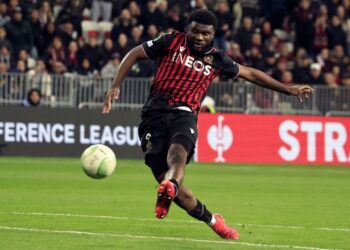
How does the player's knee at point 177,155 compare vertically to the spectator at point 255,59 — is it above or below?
above

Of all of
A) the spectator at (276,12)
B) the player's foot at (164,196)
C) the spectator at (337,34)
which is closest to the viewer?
the player's foot at (164,196)

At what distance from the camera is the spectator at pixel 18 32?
3100 cm

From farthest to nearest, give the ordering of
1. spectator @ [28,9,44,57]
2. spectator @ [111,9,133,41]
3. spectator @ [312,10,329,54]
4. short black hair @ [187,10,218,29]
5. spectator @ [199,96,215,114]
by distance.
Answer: spectator @ [312,10,329,54], spectator @ [111,9,133,41], spectator @ [28,9,44,57], spectator @ [199,96,215,114], short black hair @ [187,10,218,29]

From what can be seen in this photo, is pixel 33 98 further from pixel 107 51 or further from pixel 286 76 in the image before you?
pixel 286 76

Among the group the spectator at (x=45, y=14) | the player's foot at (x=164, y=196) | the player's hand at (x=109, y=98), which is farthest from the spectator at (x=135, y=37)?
the player's foot at (x=164, y=196)

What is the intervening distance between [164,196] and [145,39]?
21703mm

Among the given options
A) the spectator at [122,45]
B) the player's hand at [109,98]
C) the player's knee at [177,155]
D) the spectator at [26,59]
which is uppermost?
the player's hand at [109,98]

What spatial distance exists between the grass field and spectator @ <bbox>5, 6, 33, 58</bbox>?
15.6ft

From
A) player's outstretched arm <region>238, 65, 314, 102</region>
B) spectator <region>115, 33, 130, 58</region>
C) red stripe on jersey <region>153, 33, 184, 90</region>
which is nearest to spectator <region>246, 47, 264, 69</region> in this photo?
spectator <region>115, 33, 130, 58</region>

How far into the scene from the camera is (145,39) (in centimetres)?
3225

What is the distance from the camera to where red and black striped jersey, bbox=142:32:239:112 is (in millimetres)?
12078

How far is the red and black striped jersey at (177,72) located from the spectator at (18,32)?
63.1ft

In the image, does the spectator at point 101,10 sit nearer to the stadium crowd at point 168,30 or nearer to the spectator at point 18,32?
the stadium crowd at point 168,30

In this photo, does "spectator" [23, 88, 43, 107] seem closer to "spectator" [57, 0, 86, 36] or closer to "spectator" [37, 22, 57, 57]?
"spectator" [37, 22, 57, 57]
